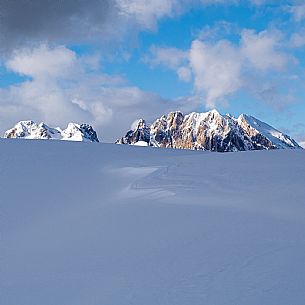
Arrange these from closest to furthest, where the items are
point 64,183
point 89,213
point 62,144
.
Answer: point 89,213
point 64,183
point 62,144

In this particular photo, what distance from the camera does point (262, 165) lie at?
12.8 meters

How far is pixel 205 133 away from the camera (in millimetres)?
173125

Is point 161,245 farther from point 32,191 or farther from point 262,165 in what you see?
point 262,165

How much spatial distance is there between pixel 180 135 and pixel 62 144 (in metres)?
159

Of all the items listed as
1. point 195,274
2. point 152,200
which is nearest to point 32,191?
point 152,200

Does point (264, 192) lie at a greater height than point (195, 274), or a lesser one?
greater

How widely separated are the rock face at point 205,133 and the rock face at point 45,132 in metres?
23.3

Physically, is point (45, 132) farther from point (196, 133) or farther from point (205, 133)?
point (205, 133)

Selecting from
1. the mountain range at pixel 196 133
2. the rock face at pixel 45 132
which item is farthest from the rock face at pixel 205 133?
the rock face at pixel 45 132

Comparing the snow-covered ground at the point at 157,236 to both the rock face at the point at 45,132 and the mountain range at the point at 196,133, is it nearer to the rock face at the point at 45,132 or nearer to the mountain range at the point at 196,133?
the mountain range at the point at 196,133

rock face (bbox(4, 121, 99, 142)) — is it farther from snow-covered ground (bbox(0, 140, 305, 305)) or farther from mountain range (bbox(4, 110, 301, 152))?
snow-covered ground (bbox(0, 140, 305, 305))

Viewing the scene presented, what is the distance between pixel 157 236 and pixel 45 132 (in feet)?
618

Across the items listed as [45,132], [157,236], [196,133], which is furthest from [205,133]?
[157,236]

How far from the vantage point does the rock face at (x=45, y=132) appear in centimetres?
18488
